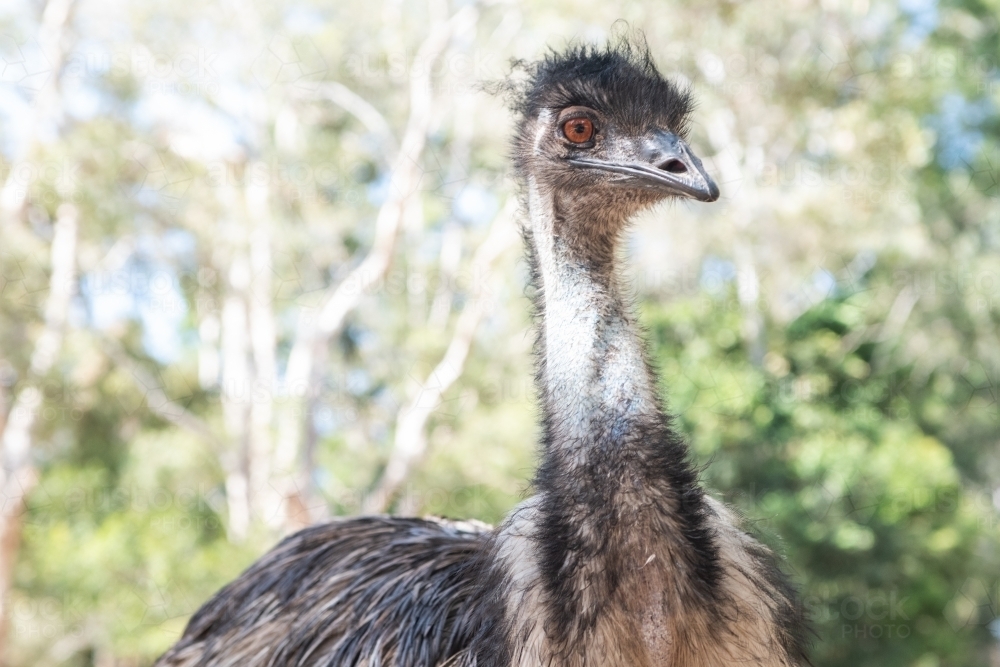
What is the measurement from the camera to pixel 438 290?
19297 mm

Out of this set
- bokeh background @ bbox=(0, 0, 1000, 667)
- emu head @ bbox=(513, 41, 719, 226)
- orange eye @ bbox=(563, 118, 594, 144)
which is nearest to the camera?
emu head @ bbox=(513, 41, 719, 226)

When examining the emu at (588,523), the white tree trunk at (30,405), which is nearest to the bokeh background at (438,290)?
the white tree trunk at (30,405)

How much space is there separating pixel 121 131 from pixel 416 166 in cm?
479

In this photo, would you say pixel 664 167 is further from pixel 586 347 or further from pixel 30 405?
pixel 30 405

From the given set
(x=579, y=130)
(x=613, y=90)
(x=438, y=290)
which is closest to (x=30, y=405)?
(x=438, y=290)

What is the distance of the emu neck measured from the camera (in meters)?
2.33

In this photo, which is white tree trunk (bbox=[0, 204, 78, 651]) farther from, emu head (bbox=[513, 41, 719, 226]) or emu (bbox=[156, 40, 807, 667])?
emu head (bbox=[513, 41, 719, 226])

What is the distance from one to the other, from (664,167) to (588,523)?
939mm

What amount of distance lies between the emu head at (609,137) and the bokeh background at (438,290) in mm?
7667

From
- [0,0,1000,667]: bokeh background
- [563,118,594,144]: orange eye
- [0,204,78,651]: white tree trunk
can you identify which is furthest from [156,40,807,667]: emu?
[0,204,78,651]: white tree trunk

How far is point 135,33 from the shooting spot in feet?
53.6

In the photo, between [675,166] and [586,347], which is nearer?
[586,347]

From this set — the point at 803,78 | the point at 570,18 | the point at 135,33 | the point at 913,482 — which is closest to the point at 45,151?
the point at 135,33

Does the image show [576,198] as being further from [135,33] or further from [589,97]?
[135,33]
